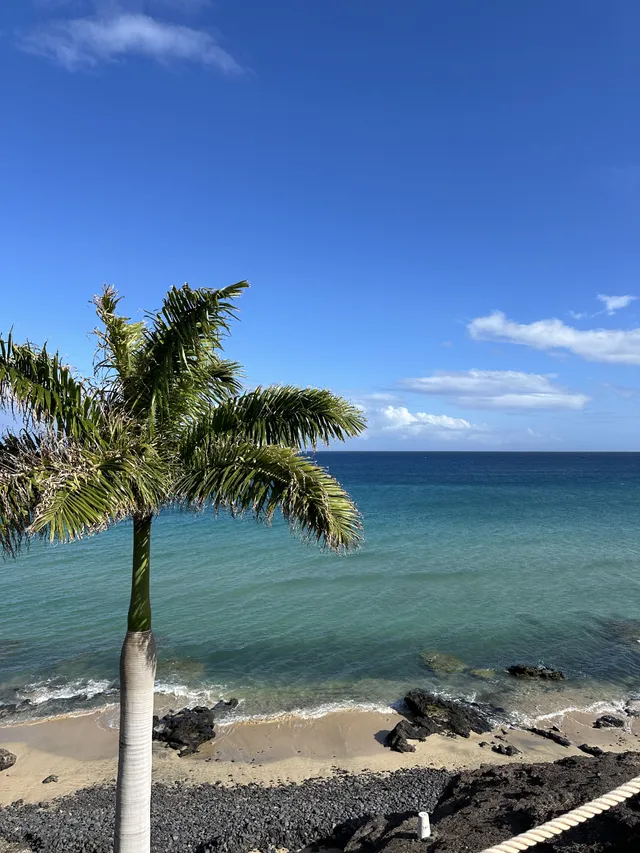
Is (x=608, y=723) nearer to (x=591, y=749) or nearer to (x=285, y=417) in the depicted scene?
(x=591, y=749)

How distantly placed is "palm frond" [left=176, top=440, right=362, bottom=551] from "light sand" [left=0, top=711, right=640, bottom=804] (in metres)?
9.25

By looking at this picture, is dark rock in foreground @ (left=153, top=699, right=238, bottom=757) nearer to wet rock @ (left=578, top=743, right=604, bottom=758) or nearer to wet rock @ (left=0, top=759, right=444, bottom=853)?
wet rock @ (left=0, top=759, right=444, bottom=853)

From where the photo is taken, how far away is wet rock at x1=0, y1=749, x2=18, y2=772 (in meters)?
13.0

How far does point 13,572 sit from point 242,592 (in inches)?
539

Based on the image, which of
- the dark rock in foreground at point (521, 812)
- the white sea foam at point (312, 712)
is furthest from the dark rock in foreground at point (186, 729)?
the dark rock in foreground at point (521, 812)

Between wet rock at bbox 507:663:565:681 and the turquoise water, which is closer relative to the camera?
the turquoise water

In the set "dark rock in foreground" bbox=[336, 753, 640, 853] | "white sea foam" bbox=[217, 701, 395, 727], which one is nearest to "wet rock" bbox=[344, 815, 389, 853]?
"dark rock in foreground" bbox=[336, 753, 640, 853]

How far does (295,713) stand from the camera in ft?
50.6

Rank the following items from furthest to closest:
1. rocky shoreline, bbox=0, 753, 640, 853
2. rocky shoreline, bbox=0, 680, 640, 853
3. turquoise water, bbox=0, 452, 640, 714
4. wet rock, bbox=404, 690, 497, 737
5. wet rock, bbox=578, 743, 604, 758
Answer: turquoise water, bbox=0, 452, 640, 714 → wet rock, bbox=404, 690, 497, 737 → wet rock, bbox=578, 743, 604, 758 → rocky shoreline, bbox=0, 680, 640, 853 → rocky shoreline, bbox=0, 753, 640, 853

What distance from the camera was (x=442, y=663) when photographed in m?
18.9

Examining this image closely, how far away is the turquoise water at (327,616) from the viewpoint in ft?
57.1

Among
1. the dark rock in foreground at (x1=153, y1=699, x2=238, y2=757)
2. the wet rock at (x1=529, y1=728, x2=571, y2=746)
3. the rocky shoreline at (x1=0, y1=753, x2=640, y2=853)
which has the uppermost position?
the rocky shoreline at (x1=0, y1=753, x2=640, y2=853)

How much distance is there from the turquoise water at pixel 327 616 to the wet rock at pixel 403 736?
1.92 metres

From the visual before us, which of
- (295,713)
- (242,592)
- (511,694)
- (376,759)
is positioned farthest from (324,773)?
(242,592)
